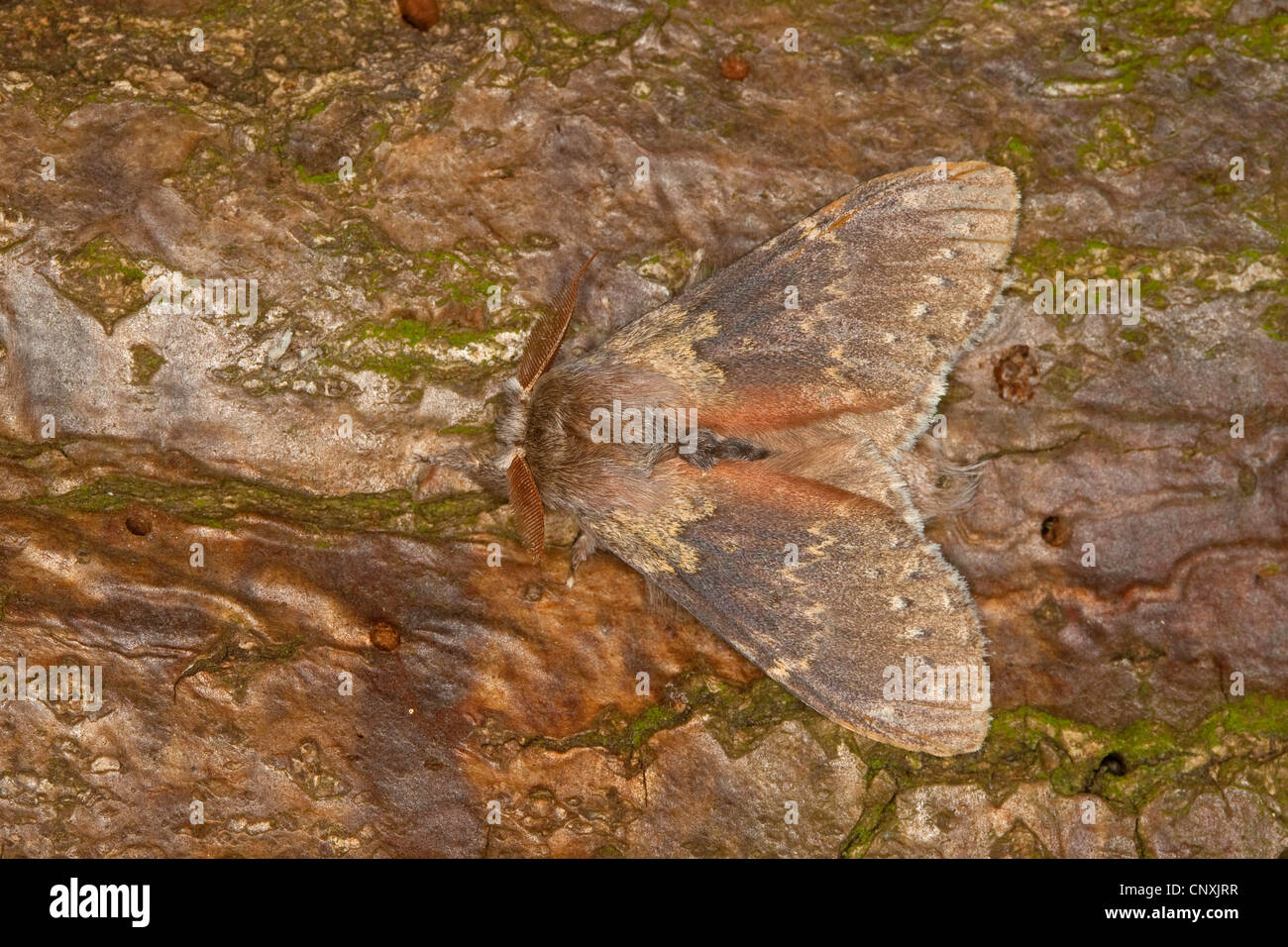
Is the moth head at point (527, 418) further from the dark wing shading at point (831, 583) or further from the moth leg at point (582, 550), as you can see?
the dark wing shading at point (831, 583)

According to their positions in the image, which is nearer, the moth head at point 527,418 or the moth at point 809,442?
the moth head at point 527,418

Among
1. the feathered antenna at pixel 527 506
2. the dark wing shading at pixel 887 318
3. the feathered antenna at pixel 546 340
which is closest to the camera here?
the feathered antenna at pixel 527 506

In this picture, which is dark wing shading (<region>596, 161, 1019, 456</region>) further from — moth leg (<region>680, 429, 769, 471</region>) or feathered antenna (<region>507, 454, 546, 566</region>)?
feathered antenna (<region>507, 454, 546, 566</region>)

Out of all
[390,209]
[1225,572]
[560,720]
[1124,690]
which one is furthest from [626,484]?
[1225,572]

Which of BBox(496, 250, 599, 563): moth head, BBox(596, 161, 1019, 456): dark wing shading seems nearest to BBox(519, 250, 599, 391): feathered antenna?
BBox(496, 250, 599, 563): moth head

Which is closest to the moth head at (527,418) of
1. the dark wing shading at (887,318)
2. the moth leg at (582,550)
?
the moth leg at (582,550)

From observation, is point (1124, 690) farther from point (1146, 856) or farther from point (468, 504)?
point (468, 504)

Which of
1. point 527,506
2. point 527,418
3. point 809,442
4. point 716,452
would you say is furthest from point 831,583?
point 527,418

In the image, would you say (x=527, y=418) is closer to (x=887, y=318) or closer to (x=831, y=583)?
(x=831, y=583)
